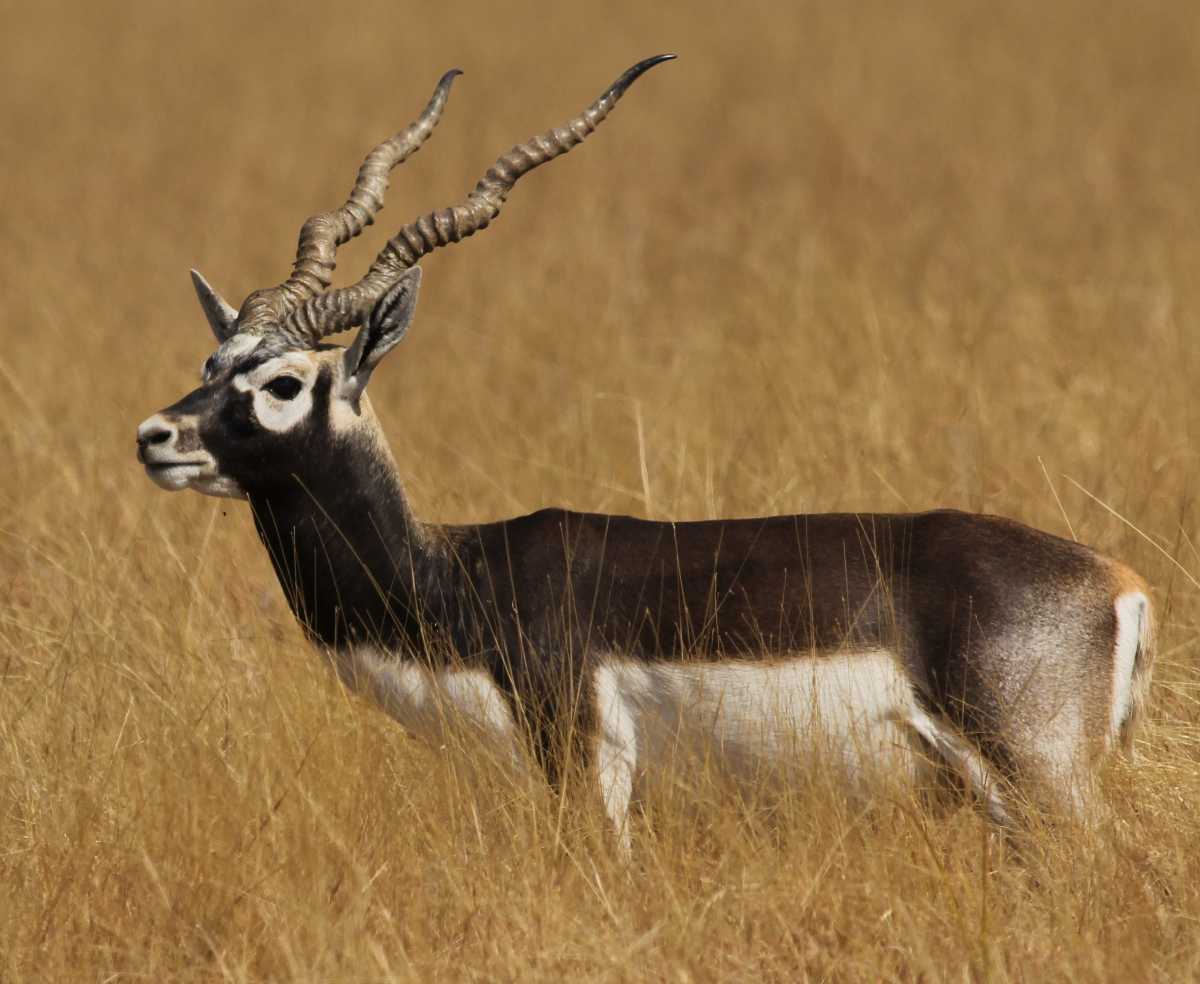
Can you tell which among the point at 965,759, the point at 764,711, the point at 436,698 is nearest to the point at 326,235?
the point at 436,698

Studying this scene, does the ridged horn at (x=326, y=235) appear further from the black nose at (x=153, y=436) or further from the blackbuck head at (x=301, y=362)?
the black nose at (x=153, y=436)

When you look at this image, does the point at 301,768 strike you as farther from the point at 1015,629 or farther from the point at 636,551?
the point at 1015,629

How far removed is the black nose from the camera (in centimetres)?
499

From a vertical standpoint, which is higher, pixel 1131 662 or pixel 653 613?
pixel 653 613

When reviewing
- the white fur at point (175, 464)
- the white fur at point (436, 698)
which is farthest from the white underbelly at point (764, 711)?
the white fur at point (175, 464)

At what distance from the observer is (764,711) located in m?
4.94

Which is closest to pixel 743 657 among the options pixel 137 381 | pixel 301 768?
pixel 301 768

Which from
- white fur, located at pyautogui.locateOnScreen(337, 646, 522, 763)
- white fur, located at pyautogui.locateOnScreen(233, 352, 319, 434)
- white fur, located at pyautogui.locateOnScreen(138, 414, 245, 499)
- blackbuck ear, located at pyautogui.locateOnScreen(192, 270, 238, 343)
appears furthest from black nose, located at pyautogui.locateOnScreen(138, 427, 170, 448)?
white fur, located at pyautogui.locateOnScreen(337, 646, 522, 763)

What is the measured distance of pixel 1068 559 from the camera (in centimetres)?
496

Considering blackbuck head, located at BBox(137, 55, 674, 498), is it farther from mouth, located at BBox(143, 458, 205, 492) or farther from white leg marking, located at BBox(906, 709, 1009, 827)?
white leg marking, located at BBox(906, 709, 1009, 827)

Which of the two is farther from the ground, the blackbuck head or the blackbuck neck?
the blackbuck head

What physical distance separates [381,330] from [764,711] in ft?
5.00

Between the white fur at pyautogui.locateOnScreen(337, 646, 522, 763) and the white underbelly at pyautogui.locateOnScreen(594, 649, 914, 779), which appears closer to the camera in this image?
the white underbelly at pyautogui.locateOnScreen(594, 649, 914, 779)

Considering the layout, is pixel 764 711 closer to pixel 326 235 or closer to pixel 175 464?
pixel 175 464
